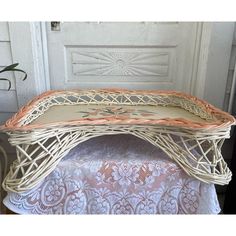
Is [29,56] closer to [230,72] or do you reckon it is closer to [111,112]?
[111,112]

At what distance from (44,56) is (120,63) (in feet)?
1.26

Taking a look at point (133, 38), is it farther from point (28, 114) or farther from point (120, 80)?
point (28, 114)

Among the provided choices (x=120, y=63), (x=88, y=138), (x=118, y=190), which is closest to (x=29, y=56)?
(x=120, y=63)

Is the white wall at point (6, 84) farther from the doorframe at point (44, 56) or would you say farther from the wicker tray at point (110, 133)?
the wicker tray at point (110, 133)

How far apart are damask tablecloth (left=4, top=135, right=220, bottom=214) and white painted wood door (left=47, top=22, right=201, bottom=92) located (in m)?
0.59

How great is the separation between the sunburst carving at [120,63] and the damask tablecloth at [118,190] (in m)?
0.60

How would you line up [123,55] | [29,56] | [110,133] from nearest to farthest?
[110,133]
[29,56]
[123,55]

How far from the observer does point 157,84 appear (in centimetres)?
130

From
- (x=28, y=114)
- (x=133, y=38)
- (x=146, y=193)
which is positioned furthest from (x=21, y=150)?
(x=133, y=38)

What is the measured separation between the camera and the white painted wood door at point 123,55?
121cm

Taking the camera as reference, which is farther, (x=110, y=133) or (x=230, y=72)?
(x=230, y=72)

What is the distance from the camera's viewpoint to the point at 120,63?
1.27 m

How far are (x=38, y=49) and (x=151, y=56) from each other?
561 millimetres

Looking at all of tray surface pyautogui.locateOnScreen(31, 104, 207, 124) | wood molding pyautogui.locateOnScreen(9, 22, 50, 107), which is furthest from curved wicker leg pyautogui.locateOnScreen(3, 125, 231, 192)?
wood molding pyautogui.locateOnScreen(9, 22, 50, 107)
